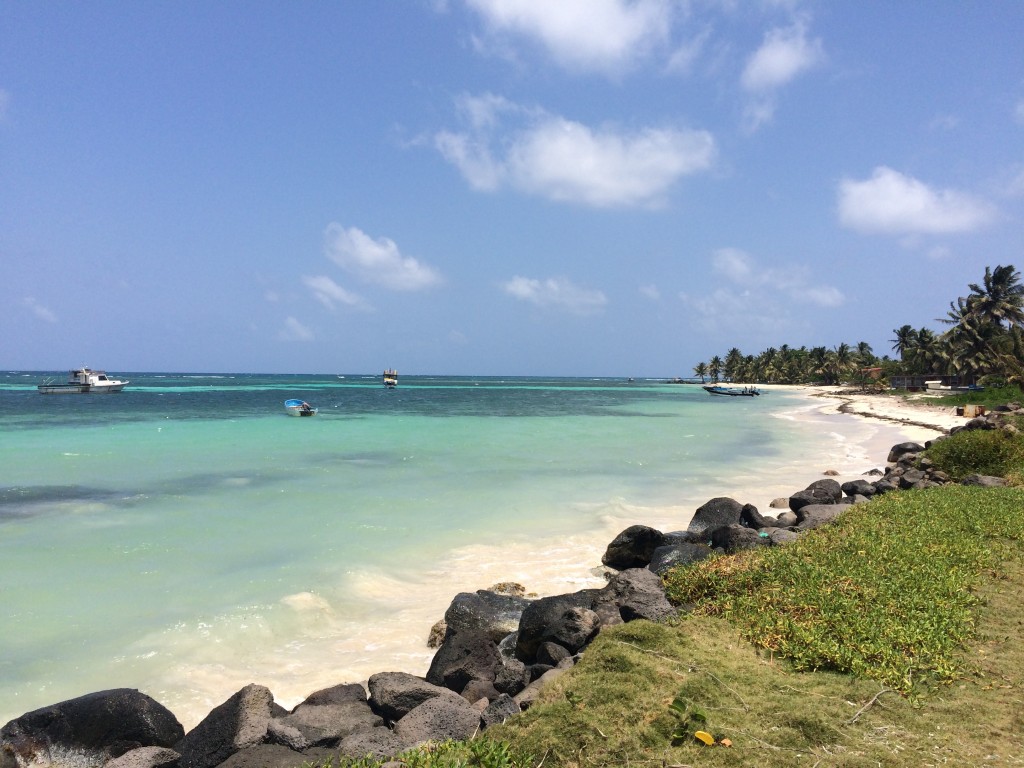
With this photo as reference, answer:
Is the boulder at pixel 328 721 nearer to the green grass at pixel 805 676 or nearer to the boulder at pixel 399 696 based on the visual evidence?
the boulder at pixel 399 696

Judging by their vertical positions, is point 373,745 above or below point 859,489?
below

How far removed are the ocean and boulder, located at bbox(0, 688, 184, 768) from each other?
2.75 ft

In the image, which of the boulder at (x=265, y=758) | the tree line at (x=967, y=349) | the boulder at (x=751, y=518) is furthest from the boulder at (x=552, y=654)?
the tree line at (x=967, y=349)

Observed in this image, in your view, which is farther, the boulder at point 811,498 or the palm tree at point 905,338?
the palm tree at point 905,338

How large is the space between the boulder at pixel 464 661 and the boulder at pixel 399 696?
23.4 inches

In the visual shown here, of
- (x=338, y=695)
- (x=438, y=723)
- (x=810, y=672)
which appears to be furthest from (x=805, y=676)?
(x=338, y=695)

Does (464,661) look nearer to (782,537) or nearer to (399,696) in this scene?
(399,696)

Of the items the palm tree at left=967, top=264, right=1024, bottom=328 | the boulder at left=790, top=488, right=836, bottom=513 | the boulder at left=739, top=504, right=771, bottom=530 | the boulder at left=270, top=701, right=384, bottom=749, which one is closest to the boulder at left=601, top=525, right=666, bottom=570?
the boulder at left=739, top=504, right=771, bottom=530

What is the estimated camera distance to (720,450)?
2631 cm

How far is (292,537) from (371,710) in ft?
25.8

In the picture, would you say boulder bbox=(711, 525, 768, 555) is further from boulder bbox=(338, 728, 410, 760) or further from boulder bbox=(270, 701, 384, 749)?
boulder bbox=(338, 728, 410, 760)

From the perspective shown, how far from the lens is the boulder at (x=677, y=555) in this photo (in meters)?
8.76

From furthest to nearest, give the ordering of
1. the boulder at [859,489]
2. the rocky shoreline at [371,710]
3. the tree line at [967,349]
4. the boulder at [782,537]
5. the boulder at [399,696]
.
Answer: the tree line at [967,349], the boulder at [859,489], the boulder at [782,537], the boulder at [399,696], the rocky shoreline at [371,710]

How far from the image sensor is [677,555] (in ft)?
29.6
